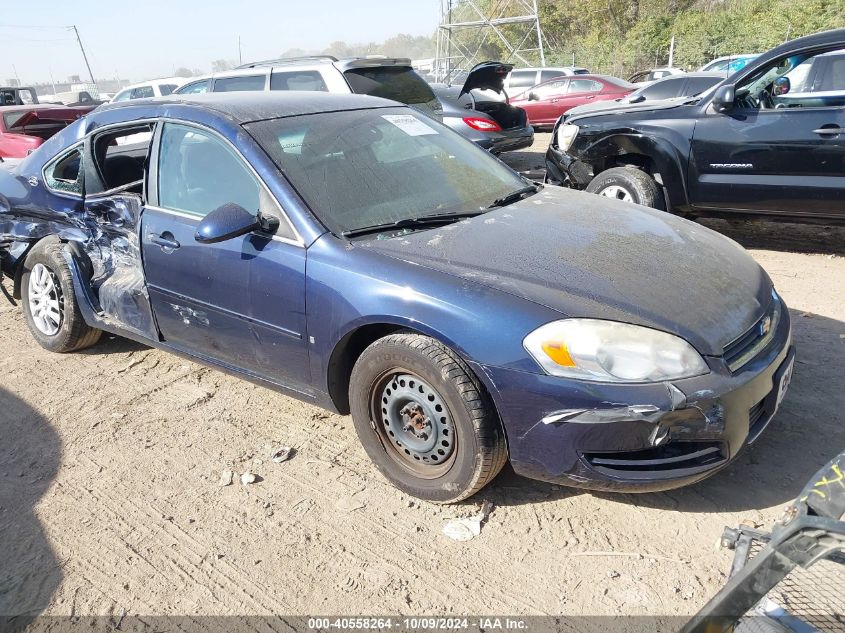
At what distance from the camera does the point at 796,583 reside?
2127 mm

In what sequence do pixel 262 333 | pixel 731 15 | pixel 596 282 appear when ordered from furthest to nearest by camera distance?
pixel 731 15 → pixel 262 333 → pixel 596 282

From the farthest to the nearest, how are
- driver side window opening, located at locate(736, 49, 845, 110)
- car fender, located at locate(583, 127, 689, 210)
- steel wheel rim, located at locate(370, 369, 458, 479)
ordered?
1. car fender, located at locate(583, 127, 689, 210)
2. driver side window opening, located at locate(736, 49, 845, 110)
3. steel wheel rim, located at locate(370, 369, 458, 479)

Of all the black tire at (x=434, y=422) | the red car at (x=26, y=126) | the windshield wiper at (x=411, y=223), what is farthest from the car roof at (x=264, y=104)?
the red car at (x=26, y=126)

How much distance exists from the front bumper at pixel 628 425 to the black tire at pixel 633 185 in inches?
141

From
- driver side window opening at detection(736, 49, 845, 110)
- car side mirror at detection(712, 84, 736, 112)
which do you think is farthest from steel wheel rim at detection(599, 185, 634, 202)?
driver side window opening at detection(736, 49, 845, 110)

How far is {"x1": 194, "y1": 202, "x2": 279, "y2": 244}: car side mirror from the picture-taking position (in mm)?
2877

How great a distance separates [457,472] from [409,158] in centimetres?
169

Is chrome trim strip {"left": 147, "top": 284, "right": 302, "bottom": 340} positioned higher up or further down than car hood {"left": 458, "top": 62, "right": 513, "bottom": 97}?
further down

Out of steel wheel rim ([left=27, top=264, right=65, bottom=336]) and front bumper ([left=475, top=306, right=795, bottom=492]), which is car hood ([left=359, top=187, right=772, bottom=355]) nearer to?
front bumper ([left=475, top=306, right=795, bottom=492])

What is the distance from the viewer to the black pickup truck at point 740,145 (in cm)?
504

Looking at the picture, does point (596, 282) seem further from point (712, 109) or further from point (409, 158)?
point (712, 109)

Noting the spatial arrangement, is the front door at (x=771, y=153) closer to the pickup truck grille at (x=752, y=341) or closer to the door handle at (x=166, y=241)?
the pickup truck grille at (x=752, y=341)

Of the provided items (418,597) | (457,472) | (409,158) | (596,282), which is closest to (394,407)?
(457,472)

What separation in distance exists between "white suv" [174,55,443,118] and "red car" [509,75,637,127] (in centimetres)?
734
